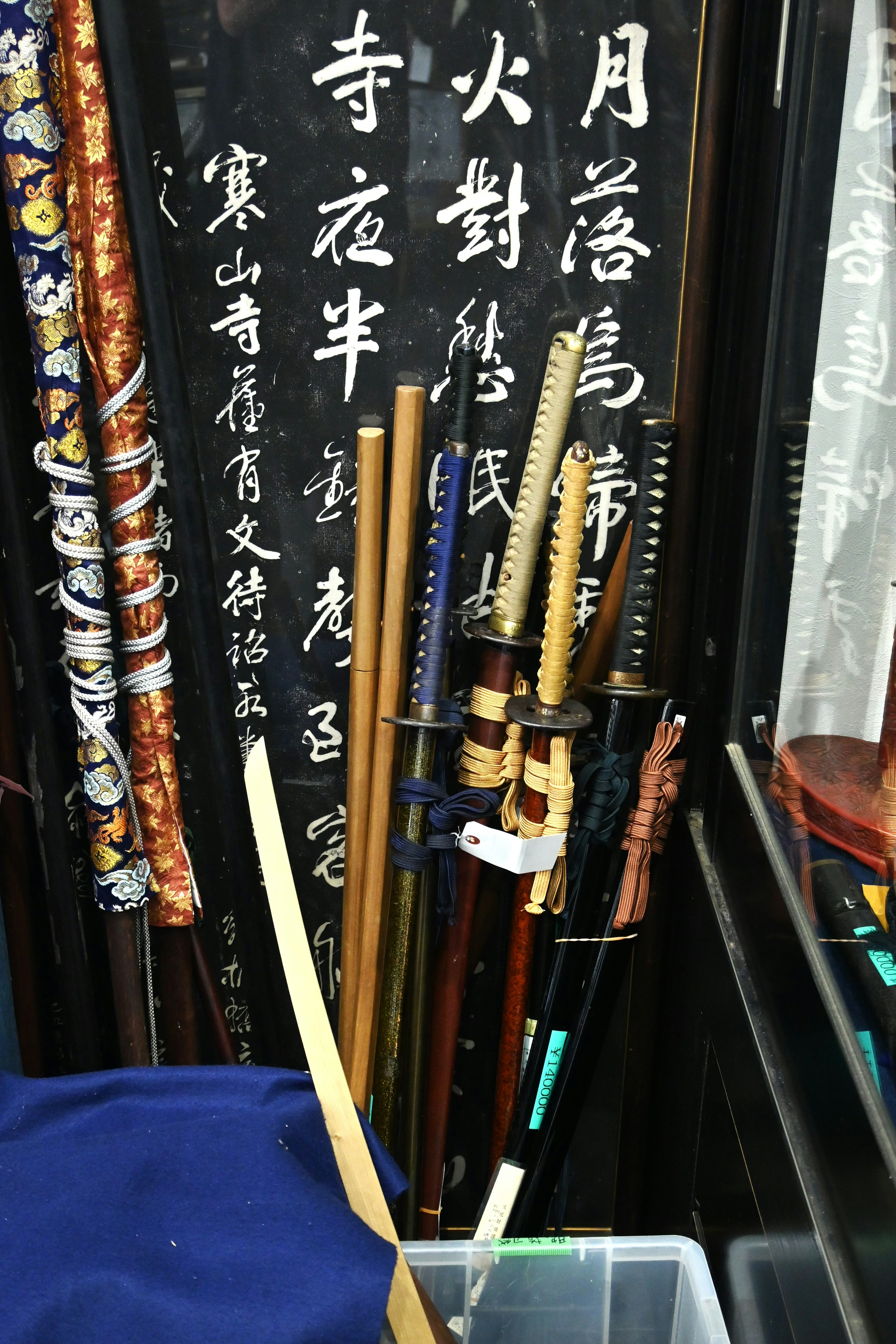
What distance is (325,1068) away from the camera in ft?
2.68

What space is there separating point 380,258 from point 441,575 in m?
0.38

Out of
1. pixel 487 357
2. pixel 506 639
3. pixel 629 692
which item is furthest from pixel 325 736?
pixel 487 357

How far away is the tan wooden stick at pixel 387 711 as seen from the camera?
4.06ft

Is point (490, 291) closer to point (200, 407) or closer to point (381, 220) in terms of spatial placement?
point (381, 220)

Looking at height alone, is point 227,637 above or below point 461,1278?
above

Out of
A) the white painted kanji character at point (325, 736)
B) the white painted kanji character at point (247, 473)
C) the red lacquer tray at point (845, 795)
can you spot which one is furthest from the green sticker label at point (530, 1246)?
the white painted kanji character at point (247, 473)

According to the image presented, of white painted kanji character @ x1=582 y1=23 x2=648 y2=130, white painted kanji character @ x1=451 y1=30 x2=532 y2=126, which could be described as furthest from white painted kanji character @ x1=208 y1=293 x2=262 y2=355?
white painted kanji character @ x1=582 y1=23 x2=648 y2=130

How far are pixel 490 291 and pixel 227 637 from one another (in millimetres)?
544

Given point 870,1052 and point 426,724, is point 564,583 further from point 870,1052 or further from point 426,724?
point 870,1052

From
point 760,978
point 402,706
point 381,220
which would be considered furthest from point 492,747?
point 381,220

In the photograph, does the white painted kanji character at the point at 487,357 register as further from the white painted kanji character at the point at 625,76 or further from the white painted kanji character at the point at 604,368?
the white painted kanji character at the point at 625,76

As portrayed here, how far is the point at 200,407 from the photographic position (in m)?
1.32

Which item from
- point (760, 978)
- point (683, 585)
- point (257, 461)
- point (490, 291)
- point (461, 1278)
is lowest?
point (461, 1278)

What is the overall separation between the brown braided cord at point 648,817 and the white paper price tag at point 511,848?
3.6 inches
